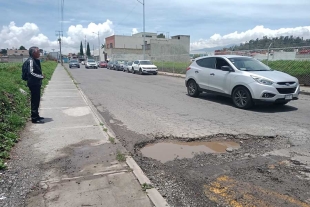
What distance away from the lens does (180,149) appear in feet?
15.7

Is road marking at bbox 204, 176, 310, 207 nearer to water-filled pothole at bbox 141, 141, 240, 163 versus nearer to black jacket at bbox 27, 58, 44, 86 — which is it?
water-filled pothole at bbox 141, 141, 240, 163

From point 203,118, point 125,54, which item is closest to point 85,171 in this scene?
point 203,118

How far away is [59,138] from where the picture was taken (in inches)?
206

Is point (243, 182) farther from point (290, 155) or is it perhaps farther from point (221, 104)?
point (221, 104)

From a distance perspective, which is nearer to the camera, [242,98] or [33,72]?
[33,72]

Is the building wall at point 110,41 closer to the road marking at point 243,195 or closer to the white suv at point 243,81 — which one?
the white suv at point 243,81

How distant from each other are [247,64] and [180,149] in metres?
5.18

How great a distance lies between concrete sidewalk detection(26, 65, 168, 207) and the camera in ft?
9.74

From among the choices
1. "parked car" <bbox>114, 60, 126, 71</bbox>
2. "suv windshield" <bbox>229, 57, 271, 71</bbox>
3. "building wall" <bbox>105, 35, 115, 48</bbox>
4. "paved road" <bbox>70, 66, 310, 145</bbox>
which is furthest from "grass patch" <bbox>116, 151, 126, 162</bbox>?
"building wall" <bbox>105, 35, 115, 48</bbox>

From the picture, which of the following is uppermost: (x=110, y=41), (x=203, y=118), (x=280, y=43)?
(x=110, y=41)

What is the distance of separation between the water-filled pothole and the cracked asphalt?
0.51 ft

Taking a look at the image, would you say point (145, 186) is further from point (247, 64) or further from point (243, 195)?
point (247, 64)

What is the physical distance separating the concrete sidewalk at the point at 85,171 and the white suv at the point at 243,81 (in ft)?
15.1

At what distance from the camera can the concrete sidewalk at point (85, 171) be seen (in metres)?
2.97
